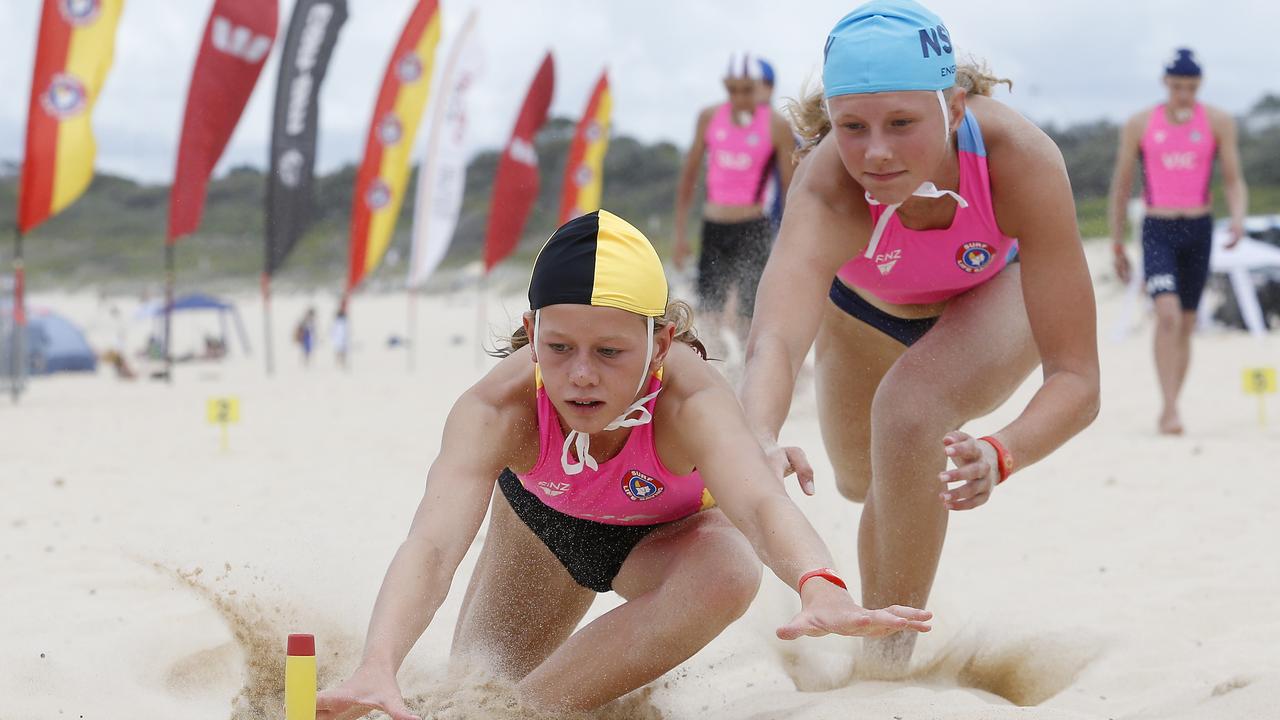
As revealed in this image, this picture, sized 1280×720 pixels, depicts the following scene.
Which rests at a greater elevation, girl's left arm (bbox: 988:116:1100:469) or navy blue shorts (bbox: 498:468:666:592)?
girl's left arm (bbox: 988:116:1100:469)

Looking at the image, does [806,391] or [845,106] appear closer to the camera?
[845,106]

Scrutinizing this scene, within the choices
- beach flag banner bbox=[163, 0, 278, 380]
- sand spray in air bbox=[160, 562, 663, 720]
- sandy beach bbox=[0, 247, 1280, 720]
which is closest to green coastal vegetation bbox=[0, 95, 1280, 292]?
beach flag banner bbox=[163, 0, 278, 380]

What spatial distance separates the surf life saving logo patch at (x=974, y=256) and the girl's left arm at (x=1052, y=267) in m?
0.20

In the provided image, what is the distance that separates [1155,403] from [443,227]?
29.6ft

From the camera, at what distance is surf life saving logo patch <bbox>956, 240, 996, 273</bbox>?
302 centimetres

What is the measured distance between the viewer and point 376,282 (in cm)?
4559

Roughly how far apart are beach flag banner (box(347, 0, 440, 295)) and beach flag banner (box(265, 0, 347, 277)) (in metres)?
1.14

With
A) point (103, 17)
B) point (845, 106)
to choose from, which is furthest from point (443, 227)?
point (845, 106)

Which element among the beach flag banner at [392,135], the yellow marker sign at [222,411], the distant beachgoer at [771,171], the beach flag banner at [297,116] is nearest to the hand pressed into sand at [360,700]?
the yellow marker sign at [222,411]

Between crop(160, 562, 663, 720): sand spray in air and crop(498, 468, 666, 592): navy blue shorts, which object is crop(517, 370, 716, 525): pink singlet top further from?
crop(160, 562, 663, 720): sand spray in air

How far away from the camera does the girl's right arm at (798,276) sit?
263 cm

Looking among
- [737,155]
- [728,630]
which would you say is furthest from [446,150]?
[728,630]

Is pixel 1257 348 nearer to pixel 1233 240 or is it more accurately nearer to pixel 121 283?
pixel 1233 240

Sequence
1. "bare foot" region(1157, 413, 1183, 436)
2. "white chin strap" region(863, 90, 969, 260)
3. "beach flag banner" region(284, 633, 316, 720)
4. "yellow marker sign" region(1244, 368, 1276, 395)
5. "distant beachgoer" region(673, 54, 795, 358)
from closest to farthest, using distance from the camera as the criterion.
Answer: "beach flag banner" region(284, 633, 316, 720)
"white chin strap" region(863, 90, 969, 260)
"yellow marker sign" region(1244, 368, 1276, 395)
"bare foot" region(1157, 413, 1183, 436)
"distant beachgoer" region(673, 54, 795, 358)
